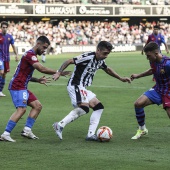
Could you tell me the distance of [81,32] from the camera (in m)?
56.8

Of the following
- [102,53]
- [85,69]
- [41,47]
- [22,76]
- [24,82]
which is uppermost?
[41,47]

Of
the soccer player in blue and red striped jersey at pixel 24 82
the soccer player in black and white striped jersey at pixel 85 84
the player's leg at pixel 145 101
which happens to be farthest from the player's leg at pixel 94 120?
the soccer player in blue and red striped jersey at pixel 24 82

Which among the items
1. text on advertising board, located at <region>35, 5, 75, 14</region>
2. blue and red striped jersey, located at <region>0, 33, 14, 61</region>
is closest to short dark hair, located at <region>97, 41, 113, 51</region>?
blue and red striped jersey, located at <region>0, 33, 14, 61</region>

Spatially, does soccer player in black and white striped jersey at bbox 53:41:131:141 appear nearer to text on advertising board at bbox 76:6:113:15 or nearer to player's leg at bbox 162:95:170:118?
player's leg at bbox 162:95:170:118

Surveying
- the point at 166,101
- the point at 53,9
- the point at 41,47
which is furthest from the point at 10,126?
the point at 53,9

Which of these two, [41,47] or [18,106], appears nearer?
[41,47]

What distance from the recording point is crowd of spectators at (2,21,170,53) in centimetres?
5164

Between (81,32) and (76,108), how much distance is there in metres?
46.7

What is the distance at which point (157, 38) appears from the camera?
25.3 m

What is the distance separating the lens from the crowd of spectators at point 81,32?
169ft

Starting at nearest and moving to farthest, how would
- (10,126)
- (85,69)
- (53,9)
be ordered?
(10,126) → (85,69) → (53,9)

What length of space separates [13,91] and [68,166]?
9.81 feet

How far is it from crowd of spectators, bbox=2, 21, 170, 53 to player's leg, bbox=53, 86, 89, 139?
3863 cm

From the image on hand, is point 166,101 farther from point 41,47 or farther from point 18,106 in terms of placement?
point 18,106
